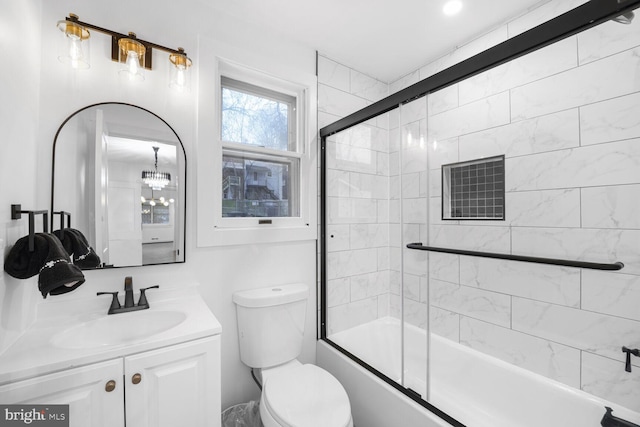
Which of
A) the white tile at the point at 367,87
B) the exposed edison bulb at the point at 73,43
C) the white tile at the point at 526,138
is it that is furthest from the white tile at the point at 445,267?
the exposed edison bulb at the point at 73,43

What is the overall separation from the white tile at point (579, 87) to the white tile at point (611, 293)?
0.87 meters

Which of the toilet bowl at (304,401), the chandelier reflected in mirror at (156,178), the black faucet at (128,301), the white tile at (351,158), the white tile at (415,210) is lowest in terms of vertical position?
the toilet bowl at (304,401)

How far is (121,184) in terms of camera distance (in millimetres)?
1426

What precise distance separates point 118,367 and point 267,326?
2.53 ft

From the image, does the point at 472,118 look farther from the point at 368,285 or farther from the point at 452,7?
the point at 368,285

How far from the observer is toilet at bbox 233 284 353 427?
127 centimetres

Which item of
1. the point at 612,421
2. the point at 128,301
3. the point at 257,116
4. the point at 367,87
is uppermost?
the point at 367,87

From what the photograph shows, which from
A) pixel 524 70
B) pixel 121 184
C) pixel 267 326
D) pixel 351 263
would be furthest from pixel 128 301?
pixel 524 70

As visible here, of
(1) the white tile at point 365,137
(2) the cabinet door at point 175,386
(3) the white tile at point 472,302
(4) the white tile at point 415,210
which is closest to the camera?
(2) the cabinet door at point 175,386

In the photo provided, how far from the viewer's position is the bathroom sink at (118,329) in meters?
1.14

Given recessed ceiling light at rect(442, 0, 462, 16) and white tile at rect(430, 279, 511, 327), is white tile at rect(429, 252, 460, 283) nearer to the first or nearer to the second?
white tile at rect(430, 279, 511, 327)

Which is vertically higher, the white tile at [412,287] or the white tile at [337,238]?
the white tile at [337,238]

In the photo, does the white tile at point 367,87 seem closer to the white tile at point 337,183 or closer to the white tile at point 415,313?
the white tile at point 337,183
